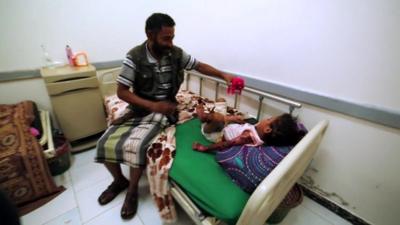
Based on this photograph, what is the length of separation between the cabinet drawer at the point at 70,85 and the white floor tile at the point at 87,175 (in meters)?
0.70

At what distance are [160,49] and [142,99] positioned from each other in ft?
1.18

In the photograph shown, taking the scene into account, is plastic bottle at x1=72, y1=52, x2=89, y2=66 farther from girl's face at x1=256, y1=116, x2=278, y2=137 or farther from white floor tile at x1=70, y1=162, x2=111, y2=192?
girl's face at x1=256, y1=116, x2=278, y2=137

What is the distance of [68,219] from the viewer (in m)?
1.32

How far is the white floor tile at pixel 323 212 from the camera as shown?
4.39 ft

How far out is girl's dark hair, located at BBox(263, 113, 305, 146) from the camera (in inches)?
42.0

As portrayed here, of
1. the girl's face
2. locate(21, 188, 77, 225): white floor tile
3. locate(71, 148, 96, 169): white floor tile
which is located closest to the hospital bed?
the girl's face

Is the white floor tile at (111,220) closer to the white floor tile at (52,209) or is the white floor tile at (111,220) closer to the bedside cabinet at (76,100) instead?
the white floor tile at (52,209)

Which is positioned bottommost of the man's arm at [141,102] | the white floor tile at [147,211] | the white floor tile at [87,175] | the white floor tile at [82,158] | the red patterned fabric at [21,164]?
the white floor tile at [147,211]

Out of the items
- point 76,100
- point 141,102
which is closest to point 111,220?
point 141,102

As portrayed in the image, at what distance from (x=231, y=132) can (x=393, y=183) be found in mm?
967

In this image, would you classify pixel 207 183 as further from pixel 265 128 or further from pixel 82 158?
pixel 82 158

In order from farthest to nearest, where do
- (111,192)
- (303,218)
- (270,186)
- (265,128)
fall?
(111,192)
(303,218)
(265,128)
(270,186)

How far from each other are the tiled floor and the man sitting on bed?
7 cm

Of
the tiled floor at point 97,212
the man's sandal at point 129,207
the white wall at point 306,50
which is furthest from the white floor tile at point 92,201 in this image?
the white wall at point 306,50
